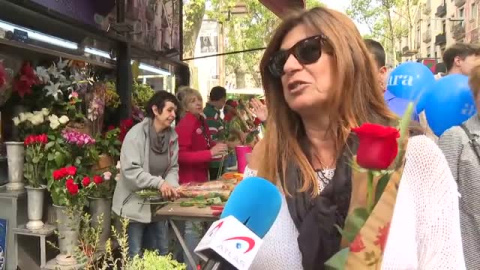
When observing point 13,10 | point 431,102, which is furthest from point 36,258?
point 431,102

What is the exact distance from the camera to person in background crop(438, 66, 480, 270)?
2.29m

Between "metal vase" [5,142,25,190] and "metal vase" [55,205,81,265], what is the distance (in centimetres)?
40

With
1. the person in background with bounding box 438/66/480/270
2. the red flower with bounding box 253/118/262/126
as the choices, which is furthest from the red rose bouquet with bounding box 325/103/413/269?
the red flower with bounding box 253/118/262/126

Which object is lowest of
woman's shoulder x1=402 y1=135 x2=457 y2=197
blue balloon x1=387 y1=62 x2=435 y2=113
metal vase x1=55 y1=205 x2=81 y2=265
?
metal vase x1=55 y1=205 x2=81 y2=265

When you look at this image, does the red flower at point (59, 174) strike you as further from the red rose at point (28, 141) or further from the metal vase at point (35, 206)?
the red rose at point (28, 141)

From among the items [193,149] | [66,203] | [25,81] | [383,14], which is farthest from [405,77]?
[383,14]

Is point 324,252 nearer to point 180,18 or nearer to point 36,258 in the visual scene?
point 36,258

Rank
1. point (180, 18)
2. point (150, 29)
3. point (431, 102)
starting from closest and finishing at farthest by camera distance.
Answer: point (431, 102) → point (150, 29) → point (180, 18)

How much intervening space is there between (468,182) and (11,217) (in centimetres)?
334

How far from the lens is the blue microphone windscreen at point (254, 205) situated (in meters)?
0.89

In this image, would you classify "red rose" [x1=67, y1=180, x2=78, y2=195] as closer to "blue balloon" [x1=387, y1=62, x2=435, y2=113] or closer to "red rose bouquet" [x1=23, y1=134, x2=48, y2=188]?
"red rose bouquet" [x1=23, y1=134, x2=48, y2=188]

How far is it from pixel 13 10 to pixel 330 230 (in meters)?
3.57

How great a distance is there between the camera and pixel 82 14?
4.93 meters

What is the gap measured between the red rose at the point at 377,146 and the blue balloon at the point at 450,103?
2763mm
